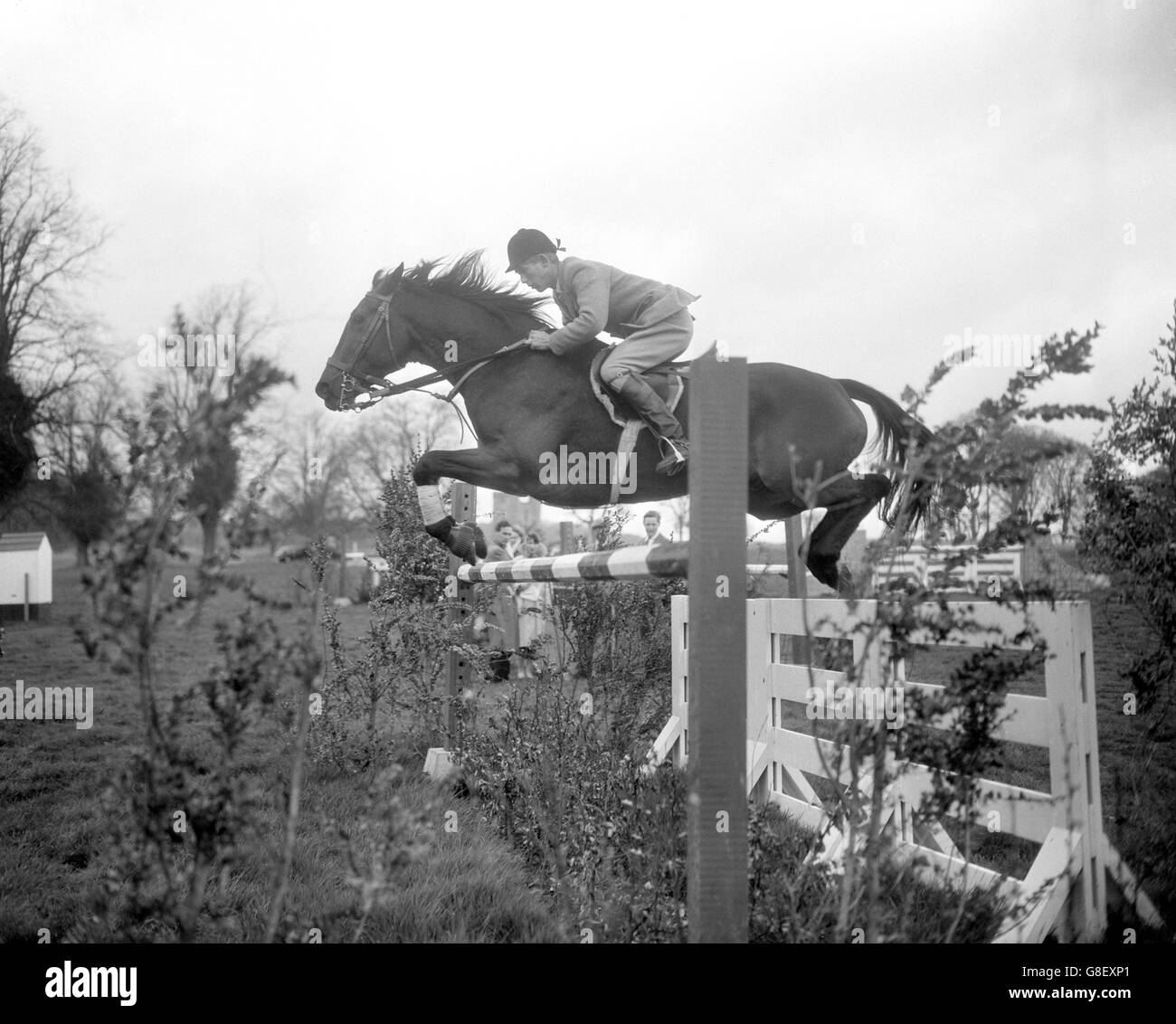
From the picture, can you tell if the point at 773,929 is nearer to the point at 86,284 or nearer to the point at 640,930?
the point at 640,930

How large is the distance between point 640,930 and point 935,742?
0.81 m

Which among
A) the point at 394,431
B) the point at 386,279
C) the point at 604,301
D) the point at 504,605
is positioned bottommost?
the point at 504,605

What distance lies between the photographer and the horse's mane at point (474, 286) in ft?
12.8

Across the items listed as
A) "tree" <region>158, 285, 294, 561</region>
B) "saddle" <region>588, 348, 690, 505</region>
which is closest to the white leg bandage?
"saddle" <region>588, 348, 690, 505</region>

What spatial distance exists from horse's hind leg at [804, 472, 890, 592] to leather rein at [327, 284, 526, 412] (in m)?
1.59

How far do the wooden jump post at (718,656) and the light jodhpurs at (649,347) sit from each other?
179 centimetres

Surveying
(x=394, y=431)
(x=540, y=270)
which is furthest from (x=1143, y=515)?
(x=394, y=431)

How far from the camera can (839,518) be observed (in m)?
3.82

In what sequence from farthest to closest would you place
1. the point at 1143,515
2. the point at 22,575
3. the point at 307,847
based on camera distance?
1. the point at 22,575
2. the point at 1143,515
3. the point at 307,847

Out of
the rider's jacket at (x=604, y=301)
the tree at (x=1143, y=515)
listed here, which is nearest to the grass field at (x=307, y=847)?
the tree at (x=1143, y=515)

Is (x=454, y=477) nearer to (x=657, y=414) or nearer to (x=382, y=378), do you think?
(x=382, y=378)

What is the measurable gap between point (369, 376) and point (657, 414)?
1.30m

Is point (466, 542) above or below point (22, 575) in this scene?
above

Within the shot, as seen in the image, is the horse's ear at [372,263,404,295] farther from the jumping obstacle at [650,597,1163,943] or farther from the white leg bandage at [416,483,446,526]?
the jumping obstacle at [650,597,1163,943]
